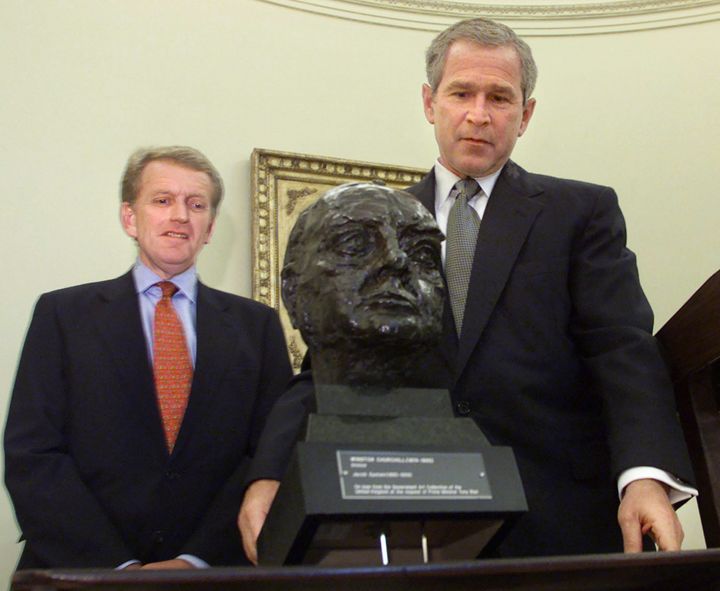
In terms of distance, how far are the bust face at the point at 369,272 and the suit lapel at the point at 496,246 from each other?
32 centimetres

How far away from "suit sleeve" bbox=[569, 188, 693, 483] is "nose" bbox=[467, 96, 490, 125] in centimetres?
30

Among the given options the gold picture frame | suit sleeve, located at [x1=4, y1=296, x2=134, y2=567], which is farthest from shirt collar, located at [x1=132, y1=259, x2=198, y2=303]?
the gold picture frame

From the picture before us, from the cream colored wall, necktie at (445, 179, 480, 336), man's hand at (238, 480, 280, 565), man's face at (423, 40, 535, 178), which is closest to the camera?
man's hand at (238, 480, 280, 565)

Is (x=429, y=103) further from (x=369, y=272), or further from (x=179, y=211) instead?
(x=369, y=272)

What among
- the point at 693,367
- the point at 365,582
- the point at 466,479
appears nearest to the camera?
the point at 365,582

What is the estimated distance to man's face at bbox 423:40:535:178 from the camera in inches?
89.8

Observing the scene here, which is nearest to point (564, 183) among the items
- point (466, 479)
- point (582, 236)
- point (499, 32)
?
point (582, 236)

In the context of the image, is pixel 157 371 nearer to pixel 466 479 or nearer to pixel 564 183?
pixel 564 183

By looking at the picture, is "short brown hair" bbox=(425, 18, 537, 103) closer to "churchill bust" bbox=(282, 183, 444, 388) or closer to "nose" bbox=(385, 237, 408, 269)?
"churchill bust" bbox=(282, 183, 444, 388)

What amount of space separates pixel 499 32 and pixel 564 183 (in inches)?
14.2

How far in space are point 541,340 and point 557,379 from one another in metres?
0.08

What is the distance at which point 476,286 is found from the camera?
205 centimetres

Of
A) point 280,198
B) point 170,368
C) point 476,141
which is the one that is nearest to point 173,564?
point 170,368

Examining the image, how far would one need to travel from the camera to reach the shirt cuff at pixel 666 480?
180 cm
